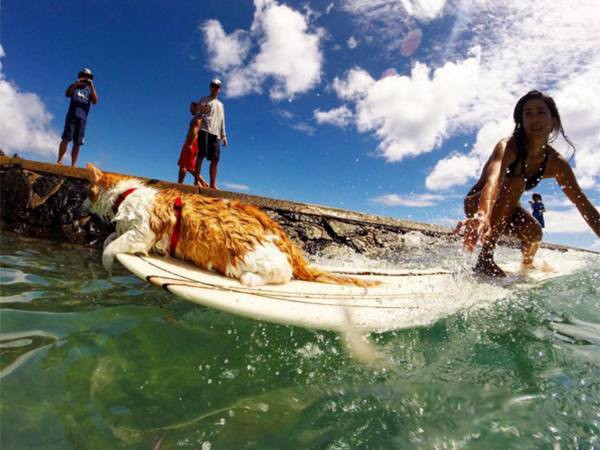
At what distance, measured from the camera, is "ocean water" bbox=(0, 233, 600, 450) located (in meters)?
1.34

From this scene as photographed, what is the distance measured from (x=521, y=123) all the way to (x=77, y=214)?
21.8 feet

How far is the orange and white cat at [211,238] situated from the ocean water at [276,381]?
478 mm

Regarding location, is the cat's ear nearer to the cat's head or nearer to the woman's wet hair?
the cat's head

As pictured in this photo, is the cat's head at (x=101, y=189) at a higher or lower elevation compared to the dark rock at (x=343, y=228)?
lower

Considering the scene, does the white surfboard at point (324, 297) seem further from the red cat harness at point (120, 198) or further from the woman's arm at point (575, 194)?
the woman's arm at point (575, 194)

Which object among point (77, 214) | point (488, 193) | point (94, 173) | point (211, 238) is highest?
point (488, 193)

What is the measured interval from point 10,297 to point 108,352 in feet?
4.22

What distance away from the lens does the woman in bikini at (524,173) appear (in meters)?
3.71

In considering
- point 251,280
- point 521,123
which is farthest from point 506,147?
point 251,280

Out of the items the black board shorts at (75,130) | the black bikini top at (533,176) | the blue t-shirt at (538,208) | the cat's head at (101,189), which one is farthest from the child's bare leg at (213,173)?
the blue t-shirt at (538,208)

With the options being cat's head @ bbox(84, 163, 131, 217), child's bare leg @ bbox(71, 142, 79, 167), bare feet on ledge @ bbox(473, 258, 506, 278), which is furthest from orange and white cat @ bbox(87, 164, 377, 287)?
child's bare leg @ bbox(71, 142, 79, 167)

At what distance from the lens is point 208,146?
746 cm

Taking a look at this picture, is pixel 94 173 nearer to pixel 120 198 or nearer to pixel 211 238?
pixel 120 198

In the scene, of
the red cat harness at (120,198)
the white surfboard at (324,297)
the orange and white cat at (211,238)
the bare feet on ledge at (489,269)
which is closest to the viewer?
the white surfboard at (324,297)
